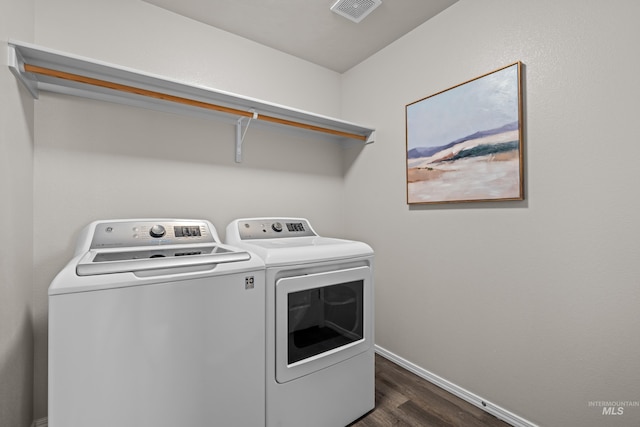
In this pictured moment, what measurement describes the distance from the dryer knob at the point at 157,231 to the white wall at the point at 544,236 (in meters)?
1.62

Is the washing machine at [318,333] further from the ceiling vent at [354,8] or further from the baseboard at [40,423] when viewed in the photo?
the ceiling vent at [354,8]

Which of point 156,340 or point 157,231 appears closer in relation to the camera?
point 156,340

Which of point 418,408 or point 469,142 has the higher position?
point 469,142

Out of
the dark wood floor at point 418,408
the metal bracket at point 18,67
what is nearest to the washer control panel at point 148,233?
the metal bracket at point 18,67

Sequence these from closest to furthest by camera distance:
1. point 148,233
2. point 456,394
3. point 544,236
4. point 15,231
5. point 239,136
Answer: point 15,231, point 544,236, point 148,233, point 456,394, point 239,136

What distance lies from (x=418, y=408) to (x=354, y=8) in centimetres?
250

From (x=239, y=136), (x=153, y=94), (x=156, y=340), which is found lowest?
(x=156, y=340)

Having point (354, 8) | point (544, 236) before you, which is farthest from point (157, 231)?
point (544, 236)

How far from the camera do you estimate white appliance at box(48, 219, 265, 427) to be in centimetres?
90

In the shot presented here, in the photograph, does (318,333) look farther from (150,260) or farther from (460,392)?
(460,392)

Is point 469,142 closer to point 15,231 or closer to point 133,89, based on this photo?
point 133,89

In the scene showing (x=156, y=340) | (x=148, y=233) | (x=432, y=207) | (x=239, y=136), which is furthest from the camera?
(x=239, y=136)

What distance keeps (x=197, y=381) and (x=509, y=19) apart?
234 centimetres

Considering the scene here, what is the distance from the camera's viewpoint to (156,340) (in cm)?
102
